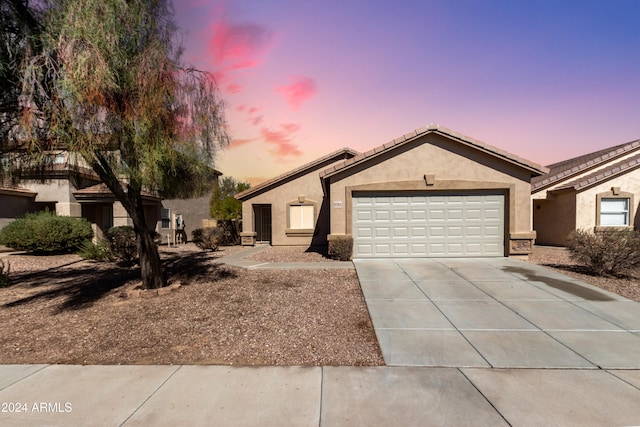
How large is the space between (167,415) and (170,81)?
6.07 metres

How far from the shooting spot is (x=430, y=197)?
494 inches

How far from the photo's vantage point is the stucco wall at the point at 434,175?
12.4 m

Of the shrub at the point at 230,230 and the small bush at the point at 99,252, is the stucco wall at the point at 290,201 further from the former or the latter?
the small bush at the point at 99,252

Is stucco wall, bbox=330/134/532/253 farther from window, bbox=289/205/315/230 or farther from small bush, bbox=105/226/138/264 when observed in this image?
small bush, bbox=105/226/138/264

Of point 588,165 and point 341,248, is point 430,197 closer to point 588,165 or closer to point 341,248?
point 341,248

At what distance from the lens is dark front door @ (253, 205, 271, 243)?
20422 mm

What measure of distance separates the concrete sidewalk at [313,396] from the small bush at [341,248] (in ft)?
26.0

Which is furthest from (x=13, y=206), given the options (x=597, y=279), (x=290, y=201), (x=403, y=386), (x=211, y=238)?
(x=597, y=279)

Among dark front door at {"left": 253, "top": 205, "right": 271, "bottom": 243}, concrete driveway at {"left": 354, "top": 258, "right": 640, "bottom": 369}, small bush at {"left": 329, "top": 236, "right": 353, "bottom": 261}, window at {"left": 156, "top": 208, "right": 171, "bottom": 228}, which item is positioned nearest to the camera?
concrete driveway at {"left": 354, "top": 258, "right": 640, "bottom": 369}

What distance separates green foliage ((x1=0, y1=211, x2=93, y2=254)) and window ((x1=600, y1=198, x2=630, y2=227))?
25320mm

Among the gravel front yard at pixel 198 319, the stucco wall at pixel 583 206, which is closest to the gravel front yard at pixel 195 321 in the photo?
the gravel front yard at pixel 198 319

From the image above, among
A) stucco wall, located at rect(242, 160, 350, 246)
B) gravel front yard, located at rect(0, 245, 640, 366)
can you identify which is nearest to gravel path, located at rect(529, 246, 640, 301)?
gravel front yard, located at rect(0, 245, 640, 366)

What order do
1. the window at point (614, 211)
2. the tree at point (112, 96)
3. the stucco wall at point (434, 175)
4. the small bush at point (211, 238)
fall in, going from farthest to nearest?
the small bush at point (211, 238)
the window at point (614, 211)
the stucco wall at point (434, 175)
the tree at point (112, 96)

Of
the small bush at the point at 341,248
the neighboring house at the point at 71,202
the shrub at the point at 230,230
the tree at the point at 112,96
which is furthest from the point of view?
the shrub at the point at 230,230
